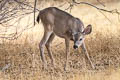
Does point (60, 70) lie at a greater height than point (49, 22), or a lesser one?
lesser

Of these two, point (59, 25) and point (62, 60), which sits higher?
point (59, 25)

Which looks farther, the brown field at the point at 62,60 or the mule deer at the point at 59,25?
the mule deer at the point at 59,25

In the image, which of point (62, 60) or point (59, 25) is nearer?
point (59, 25)

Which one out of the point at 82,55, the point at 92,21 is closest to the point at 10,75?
the point at 82,55

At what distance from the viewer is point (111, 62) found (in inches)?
453

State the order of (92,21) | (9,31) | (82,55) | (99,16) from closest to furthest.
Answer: (82,55), (9,31), (92,21), (99,16)

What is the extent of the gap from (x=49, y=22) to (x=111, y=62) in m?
1.71

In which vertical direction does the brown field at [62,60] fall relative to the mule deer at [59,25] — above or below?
below

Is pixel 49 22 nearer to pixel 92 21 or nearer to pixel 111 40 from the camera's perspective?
pixel 111 40

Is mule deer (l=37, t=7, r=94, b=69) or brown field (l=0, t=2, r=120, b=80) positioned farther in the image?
mule deer (l=37, t=7, r=94, b=69)

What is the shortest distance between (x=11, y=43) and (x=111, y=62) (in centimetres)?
340

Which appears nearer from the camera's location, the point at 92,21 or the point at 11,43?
the point at 11,43

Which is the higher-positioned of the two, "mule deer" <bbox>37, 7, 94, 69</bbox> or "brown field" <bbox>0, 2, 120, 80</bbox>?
"mule deer" <bbox>37, 7, 94, 69</bbox>

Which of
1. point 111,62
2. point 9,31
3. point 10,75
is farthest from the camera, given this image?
point 9,31
